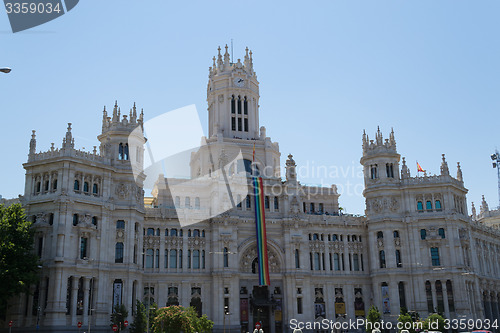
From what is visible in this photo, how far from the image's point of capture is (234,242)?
82.4 meters

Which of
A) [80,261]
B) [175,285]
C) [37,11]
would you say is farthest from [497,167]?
[37,11]

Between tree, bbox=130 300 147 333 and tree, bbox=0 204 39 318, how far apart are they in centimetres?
1302

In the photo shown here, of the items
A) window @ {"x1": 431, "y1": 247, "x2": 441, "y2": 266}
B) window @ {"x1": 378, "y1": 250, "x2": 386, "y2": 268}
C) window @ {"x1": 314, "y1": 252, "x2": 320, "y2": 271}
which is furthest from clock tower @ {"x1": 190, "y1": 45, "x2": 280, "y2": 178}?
window @ {"x1": 431, "y1": 247, "x2": 441, "y2": 266}

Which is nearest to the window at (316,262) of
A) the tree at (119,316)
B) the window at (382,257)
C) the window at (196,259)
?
the window at (382,257)

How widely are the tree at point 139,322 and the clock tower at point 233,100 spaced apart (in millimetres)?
38277

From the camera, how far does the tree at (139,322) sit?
6850cm

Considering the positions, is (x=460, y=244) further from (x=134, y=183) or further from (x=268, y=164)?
(x=134, y=183)

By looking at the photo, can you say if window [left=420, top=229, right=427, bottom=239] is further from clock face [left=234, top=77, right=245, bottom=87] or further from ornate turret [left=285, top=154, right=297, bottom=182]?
clock face [left=234, top=77, right=245, bottom=87]

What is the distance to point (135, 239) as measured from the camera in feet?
248

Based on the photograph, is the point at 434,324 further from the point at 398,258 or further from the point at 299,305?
the point at 299,305

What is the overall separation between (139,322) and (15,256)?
55.7 ft

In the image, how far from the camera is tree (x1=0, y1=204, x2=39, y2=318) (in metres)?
61.3

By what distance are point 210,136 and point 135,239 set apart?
31.7 metres

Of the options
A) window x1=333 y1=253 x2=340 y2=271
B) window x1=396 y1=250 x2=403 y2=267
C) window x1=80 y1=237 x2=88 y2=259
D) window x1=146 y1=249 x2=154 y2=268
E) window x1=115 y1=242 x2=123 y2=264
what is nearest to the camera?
window x1=80 y1=237 x2=88 y2=259
